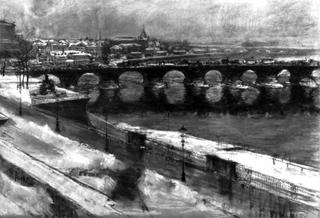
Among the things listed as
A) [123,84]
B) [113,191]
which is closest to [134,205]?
[113,191]

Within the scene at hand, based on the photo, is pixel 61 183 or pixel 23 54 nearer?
pixel 61 183

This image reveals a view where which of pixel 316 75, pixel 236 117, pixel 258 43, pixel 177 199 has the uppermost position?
pixel 258 43

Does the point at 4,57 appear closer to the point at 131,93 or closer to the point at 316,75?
the point at 316,75

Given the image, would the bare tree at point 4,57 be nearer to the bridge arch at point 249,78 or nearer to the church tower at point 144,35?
the church tower at point 144,35

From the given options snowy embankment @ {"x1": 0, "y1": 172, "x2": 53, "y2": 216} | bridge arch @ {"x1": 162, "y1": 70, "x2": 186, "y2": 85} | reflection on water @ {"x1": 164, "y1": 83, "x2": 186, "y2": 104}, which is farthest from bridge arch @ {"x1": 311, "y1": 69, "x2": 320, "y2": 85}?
bridge arch @ {"x1": 162, "y1": 70, "x2": 186, "y2": 85}

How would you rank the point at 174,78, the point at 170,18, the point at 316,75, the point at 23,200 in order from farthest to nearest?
the point at 174,78
the point at 316,75
the point at 170,18
the point at 23,200

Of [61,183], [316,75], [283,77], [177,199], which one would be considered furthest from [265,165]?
[283,77]

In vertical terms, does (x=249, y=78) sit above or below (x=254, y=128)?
above

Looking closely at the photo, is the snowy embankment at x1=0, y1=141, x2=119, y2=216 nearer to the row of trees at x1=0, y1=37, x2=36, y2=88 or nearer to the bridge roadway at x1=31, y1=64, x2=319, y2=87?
the row of trees at x1=0, y1=37, x2=36, y2=88

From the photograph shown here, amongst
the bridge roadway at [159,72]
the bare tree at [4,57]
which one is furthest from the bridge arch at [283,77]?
the bare tree at [4,57]
